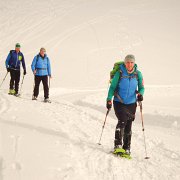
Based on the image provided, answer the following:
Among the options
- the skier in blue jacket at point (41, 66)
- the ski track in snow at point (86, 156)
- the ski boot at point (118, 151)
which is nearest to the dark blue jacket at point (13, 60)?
the skier in blue jacket at point (41, 66)

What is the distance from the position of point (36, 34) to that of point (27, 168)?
24235mm

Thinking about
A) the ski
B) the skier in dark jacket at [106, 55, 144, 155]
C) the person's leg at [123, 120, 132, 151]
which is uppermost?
the skier in dark jacket at [106, 55, 144, 155]

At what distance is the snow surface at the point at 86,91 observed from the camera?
5.25 m

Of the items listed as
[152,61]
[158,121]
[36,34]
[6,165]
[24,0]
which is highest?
[24,0]

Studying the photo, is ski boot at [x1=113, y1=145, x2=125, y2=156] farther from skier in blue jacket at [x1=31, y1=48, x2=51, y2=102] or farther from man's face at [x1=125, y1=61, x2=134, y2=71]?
skier in blue jacket at [x1=31, y1=48, x2=51, y2=102]

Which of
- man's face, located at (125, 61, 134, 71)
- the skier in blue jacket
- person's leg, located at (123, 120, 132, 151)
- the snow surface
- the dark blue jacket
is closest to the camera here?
the snow surface

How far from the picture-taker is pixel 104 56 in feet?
82.7

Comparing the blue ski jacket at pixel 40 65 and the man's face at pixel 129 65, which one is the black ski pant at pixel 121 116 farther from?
the blue ski jacket at pixel 40 65

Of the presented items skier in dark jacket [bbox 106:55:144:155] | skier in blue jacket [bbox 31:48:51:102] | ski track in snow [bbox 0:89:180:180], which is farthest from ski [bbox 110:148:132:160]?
skier in blue jacket [bbox 31:48:51:102]

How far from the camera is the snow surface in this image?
5.25m

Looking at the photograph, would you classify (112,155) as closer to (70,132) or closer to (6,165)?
(70,132)

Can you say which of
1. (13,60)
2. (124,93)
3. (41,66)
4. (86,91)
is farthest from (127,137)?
(86,91)

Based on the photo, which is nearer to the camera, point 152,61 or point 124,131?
point 124,131

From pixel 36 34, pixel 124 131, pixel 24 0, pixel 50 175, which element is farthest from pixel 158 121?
pixel 24 0
